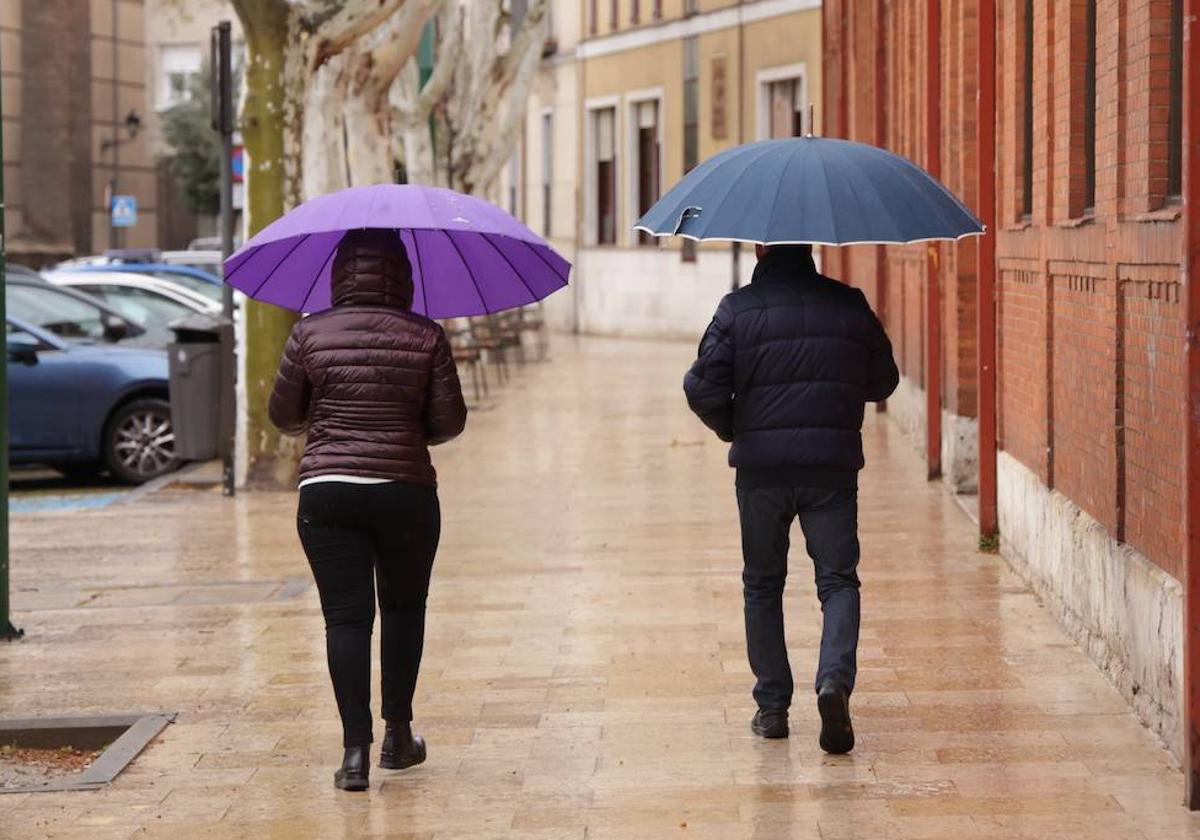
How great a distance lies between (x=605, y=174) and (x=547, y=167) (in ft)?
13.2

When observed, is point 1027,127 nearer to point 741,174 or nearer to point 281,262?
point 741,174

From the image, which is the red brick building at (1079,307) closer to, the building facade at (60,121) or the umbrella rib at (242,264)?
the umbrella rib at (242,264)

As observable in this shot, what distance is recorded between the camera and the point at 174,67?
67.6m

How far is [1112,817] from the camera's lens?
279 inches

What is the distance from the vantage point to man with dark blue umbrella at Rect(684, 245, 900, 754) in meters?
7.93

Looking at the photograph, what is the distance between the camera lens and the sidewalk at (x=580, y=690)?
7.31 m

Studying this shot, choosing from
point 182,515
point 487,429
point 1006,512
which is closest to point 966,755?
Answer: point 1006,512

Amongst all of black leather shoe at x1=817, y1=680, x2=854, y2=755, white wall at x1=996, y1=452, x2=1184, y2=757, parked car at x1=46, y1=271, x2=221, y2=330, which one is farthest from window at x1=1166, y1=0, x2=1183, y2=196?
parked car at x1=46, y1=271, x2=221, y2=330

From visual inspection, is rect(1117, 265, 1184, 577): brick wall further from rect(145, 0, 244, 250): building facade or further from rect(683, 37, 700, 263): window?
rect(145, 0, 244, 250): building facade

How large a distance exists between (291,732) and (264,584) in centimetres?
395

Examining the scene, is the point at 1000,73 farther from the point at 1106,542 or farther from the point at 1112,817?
the point at 1112,817

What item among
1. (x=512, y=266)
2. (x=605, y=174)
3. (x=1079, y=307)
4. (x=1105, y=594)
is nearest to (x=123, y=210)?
(x=605, y=174)

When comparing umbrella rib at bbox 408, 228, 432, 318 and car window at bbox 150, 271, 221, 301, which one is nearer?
umbrella rib at bbox 408, 228, 432, 318

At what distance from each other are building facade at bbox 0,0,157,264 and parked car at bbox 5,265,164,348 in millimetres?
32116
